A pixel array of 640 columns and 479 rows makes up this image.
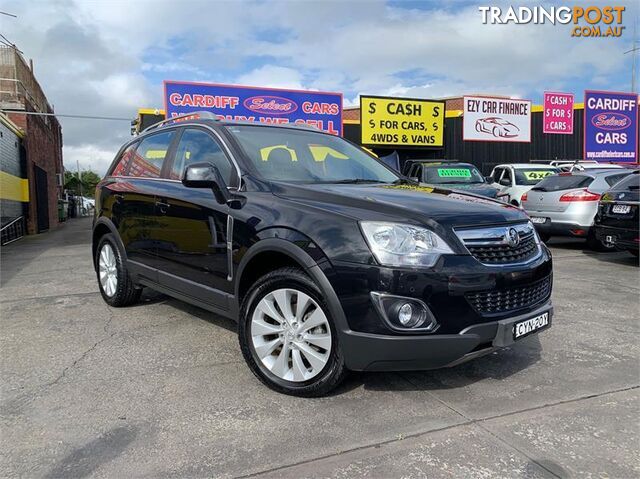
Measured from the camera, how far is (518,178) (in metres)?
13.7

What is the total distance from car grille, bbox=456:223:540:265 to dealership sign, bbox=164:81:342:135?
45.9 feet

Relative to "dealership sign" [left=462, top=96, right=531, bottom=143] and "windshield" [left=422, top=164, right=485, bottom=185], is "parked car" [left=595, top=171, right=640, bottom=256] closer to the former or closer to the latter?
"windshield" [left=422, top=164, right=485, bottom=185]

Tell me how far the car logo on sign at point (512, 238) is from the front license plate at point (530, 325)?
47cm

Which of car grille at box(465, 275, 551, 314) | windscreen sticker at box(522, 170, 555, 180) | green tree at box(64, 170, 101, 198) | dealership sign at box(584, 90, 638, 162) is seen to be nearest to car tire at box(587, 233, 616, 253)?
windscreen sticker at box(522, 170, 555, 180)

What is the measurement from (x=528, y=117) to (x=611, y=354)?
1885 cm

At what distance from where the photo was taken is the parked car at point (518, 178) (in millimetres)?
13359

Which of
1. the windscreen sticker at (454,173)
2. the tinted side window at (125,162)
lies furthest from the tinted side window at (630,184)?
the tinted side window at (125,162)

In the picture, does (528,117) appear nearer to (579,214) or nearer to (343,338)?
(579,214)

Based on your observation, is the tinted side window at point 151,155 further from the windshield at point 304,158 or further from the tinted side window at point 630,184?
the tinted side window at point 630,184

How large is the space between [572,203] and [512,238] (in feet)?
23.4

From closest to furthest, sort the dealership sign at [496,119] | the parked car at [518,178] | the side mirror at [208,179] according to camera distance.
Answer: the side mirror at [208,179]
the parked car at [518,178]
the dealership sign at [496,119]

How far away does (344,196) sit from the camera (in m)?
3.16

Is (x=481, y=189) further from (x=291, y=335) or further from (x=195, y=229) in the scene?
(x=291, y=335)


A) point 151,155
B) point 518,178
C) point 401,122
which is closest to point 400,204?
point 151,155
